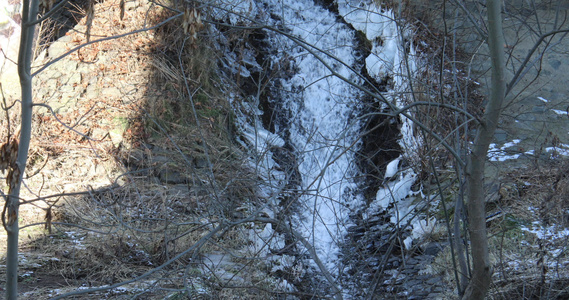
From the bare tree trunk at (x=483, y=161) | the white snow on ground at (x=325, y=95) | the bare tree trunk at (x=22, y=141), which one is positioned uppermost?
the white snow on ground at (x=325, y=95)

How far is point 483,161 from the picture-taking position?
3104mm

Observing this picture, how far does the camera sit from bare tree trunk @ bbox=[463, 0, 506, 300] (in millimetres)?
2957

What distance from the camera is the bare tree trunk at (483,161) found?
296 centimetres

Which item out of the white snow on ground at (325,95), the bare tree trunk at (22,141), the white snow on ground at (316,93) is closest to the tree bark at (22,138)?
the bare tree trunk at (22,141)

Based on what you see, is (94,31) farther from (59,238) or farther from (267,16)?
(59,238)

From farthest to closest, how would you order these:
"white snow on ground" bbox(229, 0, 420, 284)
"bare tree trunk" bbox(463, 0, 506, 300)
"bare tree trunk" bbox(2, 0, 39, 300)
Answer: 1. "white snow on ground" bbox(229, 0, 420, 284)
2. "bare tree trunk" bbox(463, 0, 506, 300)
3. "bare tree trunk" bbox(2, 0, 39, 300)

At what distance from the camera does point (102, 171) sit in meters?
7.08

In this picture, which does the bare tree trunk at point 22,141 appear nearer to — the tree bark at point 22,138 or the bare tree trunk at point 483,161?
the tree bark at point 22,138

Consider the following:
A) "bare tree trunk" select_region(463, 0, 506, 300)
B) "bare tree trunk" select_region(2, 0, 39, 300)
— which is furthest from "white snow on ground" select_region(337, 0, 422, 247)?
"bare tree trunk" select_region(2, 0, 39, 300)

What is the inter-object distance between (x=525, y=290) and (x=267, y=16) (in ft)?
20.9

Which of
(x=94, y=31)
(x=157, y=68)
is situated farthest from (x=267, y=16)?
(x=94, y=31)

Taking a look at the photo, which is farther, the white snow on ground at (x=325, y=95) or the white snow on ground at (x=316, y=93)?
the white snow on ground at (x=316, y=93)

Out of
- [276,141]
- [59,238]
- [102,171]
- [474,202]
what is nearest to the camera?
[474,202]

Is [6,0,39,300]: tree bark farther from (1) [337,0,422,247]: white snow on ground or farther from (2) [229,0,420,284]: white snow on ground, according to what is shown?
(1) [337,0,422,247]: white snow on ground
